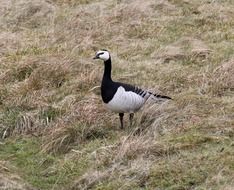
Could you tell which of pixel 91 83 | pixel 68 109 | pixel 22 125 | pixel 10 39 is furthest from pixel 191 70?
pixel 10 39

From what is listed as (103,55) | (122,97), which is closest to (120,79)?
(103,55)

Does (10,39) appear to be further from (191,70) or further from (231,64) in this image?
(231,64)

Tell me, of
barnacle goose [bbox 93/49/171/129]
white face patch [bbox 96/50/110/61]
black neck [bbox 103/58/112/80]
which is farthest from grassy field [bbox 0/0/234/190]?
white face patch [bbox 96/50/110/61]

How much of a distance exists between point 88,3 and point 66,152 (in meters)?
7.00

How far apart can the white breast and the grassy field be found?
204 millimetres

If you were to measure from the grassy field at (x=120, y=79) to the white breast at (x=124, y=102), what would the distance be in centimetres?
20

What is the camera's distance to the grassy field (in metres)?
6.57

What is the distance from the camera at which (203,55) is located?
10.4 m

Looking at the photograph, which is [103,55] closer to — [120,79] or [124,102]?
[124,102]

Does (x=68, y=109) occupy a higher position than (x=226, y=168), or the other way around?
(x=226, y=168)

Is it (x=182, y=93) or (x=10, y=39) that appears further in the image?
(x=10, y=39)

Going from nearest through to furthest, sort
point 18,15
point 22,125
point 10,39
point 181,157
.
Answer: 1. point 181,157
2. point 22,125
3. point 10,39
4. point 18,15

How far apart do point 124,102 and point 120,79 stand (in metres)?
2.18

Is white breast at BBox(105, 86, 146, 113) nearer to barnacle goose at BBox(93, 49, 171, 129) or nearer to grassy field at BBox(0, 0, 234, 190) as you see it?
barnacle goose at BBox(93, 49, 171, 129)
